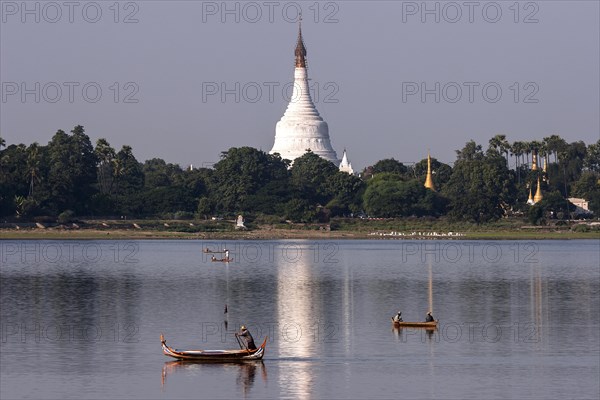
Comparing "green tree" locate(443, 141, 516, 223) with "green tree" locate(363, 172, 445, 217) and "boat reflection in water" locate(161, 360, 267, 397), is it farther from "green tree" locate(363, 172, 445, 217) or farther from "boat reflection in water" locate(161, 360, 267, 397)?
"boat reflection in water" locate(161, 360, 267, 397)

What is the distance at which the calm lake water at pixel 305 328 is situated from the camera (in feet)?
123

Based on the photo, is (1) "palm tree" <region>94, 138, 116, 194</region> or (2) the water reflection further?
(1) "palm tree" <region>94, 138, 116, 194</region>

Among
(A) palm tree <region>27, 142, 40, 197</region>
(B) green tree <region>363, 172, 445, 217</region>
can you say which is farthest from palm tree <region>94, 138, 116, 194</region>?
(B) green tree <region>363, 172, 445, 217</region>

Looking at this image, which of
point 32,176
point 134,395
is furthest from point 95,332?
point 32,176

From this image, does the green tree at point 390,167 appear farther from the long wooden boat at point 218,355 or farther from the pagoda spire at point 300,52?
the long wooden boat at point 218,355

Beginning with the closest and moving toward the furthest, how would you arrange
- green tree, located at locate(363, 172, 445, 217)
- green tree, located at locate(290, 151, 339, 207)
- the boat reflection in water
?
the boat reflection in water
green tree, located at locate(363, 172, 445, 217)
green tree, located at locate(290, 151, 339, 207)

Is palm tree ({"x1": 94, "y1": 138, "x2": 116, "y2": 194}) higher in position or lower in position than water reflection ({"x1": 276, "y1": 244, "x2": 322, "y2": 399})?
higher

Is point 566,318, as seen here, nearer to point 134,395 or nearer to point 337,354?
point 337,354

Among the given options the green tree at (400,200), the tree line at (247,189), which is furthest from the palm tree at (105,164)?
the green tree at (400,200)

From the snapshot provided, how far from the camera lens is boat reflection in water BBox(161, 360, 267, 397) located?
3844 centimetres

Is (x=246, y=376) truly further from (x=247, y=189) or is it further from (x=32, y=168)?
(x=247, y=189)

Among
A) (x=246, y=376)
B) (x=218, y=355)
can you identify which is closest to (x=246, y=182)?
(x=218, y=355)

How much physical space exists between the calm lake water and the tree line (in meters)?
38.2

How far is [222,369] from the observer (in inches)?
1575
